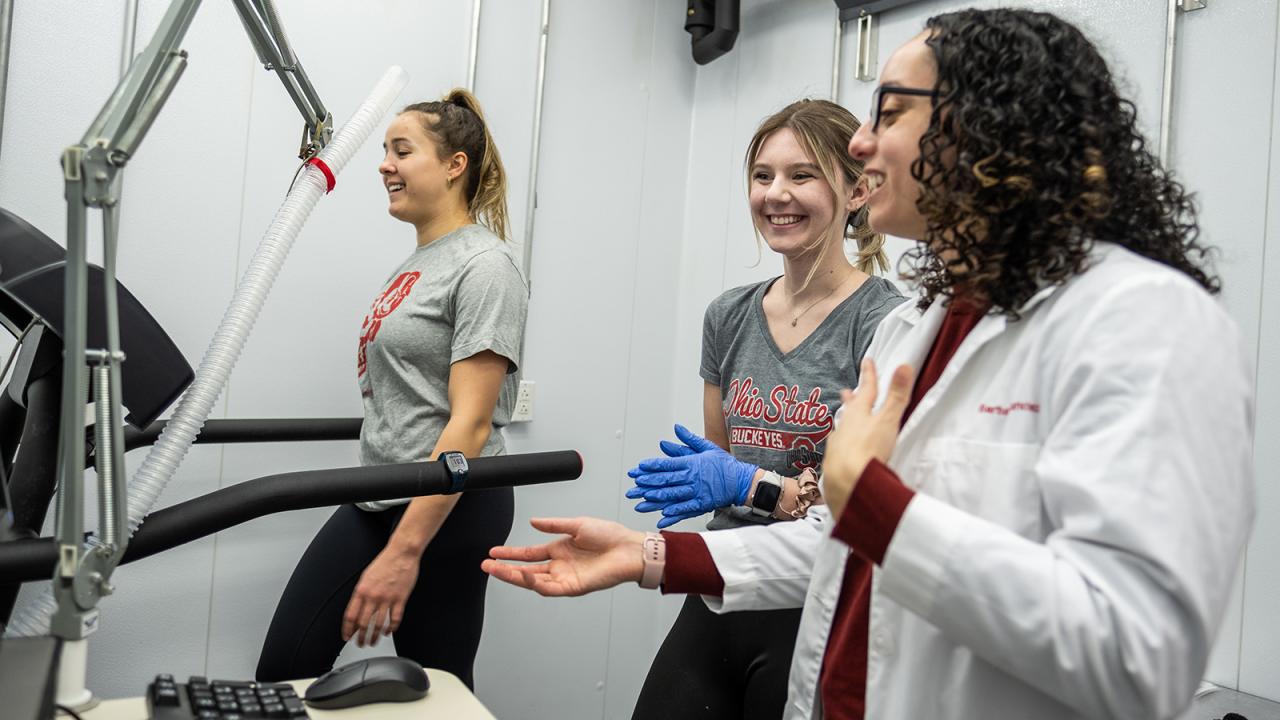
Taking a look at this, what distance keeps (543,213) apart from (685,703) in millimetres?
1409

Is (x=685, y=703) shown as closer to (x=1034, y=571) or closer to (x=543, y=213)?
(x=1034, y=571)

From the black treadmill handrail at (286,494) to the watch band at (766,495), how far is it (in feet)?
0.94

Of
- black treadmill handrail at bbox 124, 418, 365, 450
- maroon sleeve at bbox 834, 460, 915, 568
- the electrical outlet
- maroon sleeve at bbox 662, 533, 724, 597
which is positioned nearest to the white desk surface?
maroon sleeve at bbox 662, 533, 724, 597

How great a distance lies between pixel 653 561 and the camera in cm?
99

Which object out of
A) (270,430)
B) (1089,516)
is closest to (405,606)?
(270,430)

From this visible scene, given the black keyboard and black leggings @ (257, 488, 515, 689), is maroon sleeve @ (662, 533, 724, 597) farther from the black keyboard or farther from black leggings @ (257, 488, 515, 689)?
black leggings @ (257, 488, 515, 689)

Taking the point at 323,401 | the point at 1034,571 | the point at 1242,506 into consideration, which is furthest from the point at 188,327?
the point at 1242,506

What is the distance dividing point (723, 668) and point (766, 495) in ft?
0.93

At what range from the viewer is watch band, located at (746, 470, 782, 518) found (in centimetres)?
129

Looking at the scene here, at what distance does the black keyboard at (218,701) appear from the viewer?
2.32ft

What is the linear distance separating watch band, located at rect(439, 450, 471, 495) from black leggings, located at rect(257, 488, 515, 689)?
1.52 ft

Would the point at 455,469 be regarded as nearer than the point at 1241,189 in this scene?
Yes

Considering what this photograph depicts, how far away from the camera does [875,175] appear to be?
92cm

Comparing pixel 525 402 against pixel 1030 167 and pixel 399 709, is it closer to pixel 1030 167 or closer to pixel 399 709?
pixel 399 709
